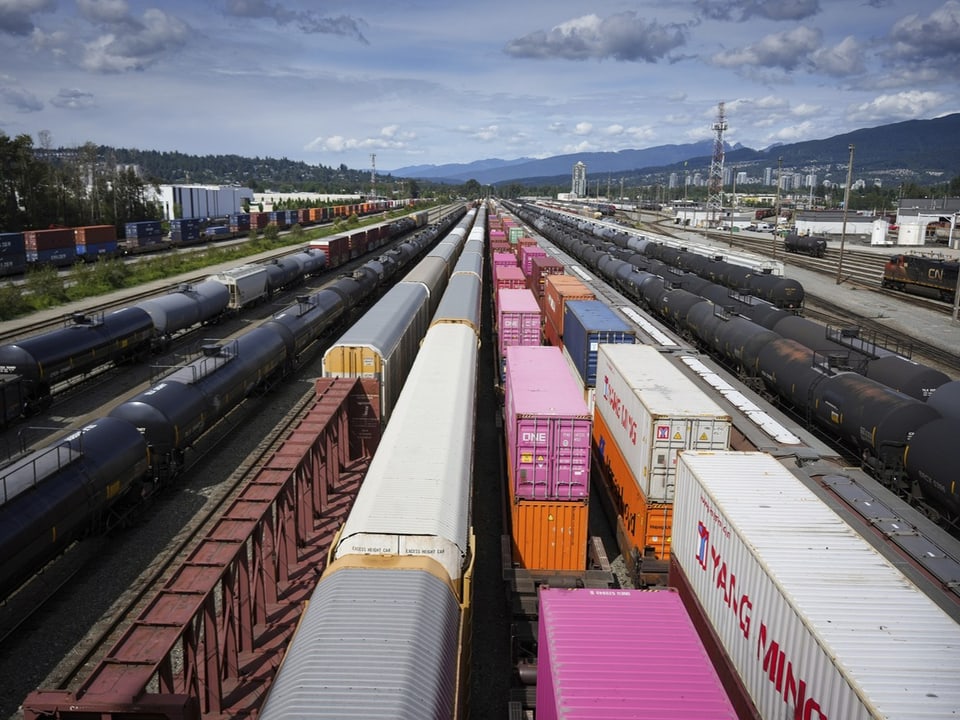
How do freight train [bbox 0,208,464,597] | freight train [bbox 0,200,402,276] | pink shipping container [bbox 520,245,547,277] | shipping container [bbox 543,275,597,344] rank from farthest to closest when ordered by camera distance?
freight train [bbox 0,200,402,276], pink shipping container [bbox 520,245,547,277], shipping container [bbox 543,275,597,344], freight train [bbox 0,208,464,597]

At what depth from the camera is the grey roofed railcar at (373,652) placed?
288 inches

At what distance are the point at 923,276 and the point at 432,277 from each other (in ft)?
146

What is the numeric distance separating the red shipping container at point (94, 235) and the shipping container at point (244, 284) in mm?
34685

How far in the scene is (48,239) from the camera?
6581 cm

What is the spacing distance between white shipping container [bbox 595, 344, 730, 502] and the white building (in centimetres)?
16290

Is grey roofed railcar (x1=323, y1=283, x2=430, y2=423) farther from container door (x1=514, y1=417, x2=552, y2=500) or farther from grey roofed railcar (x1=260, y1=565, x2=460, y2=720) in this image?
grey roofed railcar (x1=260, y1=565, x2=460, y2=720)

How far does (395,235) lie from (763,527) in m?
101

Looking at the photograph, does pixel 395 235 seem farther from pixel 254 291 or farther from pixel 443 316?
pixel 443 316

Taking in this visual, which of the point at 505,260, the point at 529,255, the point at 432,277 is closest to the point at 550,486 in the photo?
the point at 432,277

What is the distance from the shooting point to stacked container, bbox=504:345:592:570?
15125mm

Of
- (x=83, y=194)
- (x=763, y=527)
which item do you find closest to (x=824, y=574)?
(x=763, y=527)

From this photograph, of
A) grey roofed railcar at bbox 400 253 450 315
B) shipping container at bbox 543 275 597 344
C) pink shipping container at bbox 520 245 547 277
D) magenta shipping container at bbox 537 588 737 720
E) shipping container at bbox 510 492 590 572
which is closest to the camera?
magenta shipping container at bbox 537 588 737 720

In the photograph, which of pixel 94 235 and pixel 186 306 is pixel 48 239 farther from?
pixel 186 306

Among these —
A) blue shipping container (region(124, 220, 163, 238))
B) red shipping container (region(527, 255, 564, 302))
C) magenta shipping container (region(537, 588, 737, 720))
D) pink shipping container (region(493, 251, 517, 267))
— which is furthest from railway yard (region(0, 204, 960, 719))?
blue shipping container (region(124, 220, 163, 238))
